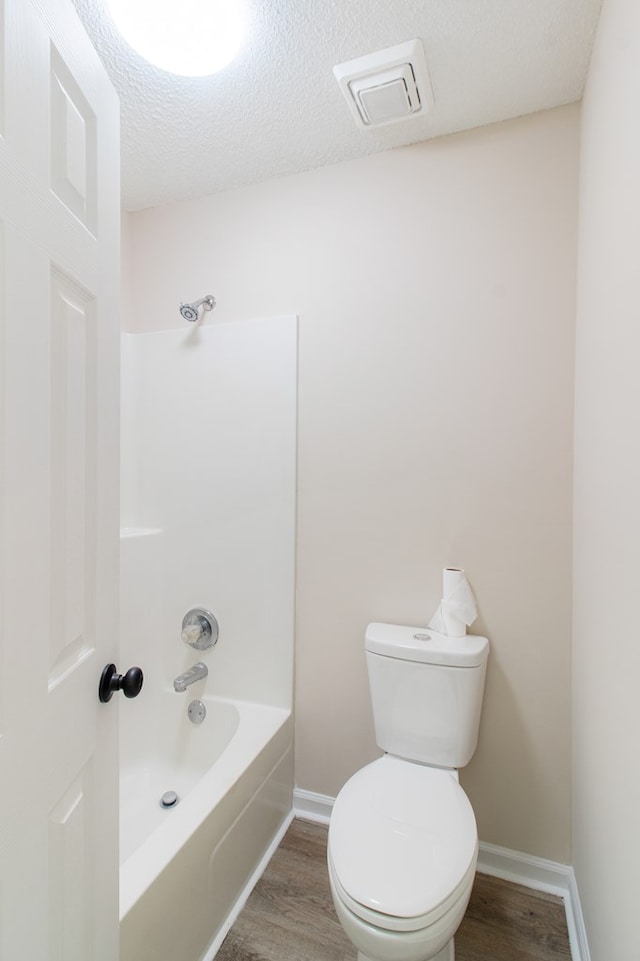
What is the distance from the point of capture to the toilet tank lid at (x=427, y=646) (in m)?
1.40

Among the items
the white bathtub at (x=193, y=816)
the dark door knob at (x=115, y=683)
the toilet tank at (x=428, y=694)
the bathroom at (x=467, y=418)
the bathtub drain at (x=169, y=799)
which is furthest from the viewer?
the bathtub drain at (x=169, y=799)

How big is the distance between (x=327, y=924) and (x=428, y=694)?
721mm

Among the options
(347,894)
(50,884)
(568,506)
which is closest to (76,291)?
(50,884)

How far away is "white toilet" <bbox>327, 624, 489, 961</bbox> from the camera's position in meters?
0.94

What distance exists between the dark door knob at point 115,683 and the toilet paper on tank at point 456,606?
1.01 meters

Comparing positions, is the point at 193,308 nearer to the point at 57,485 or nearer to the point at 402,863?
the point at 57,485

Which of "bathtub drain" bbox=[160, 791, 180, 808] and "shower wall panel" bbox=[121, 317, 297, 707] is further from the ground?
"shower wall panel" bbox=[121, 317, 297, 707]

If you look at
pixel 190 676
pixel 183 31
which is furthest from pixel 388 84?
pixel 190 676

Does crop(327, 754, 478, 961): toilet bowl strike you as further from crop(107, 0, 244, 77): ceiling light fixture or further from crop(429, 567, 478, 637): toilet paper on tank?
crop(107, 0, 244, 77): ceiling light fixture

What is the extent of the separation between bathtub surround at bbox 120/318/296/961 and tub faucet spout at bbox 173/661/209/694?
0.04 m

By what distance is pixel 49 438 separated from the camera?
70 cm

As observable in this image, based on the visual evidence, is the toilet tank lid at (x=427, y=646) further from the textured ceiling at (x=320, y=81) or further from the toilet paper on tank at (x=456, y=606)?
the textured ceiling at (x=320, y=81)

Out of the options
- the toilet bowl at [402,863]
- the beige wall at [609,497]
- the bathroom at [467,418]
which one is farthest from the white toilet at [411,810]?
the beige wall at [609,497]

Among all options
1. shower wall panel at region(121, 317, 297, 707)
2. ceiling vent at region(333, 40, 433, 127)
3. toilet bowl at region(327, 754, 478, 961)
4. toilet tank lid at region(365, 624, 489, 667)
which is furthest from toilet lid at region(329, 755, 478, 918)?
ceiling vent at region(333, 40, 433, 127)
